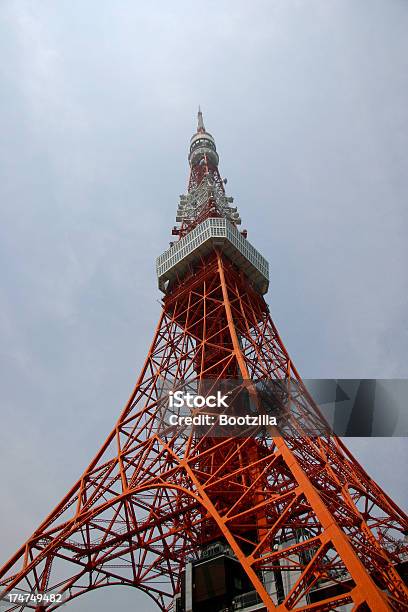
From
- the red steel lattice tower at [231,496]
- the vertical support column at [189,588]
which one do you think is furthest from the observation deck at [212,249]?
the vertical support column at [189,588]

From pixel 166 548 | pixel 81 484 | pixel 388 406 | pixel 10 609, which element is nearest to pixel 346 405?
pixel 388 406

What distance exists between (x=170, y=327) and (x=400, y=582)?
15.1m

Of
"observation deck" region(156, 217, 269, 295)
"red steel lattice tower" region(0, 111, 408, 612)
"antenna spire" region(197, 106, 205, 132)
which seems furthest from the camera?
"antenna spire" region(197, 106, 205, 132)

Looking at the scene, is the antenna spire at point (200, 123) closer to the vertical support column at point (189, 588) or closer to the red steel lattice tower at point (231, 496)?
the red steel lattice tower at point (231, 496)

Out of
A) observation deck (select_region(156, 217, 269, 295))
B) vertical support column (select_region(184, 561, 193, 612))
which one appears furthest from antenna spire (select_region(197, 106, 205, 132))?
vertical support column (select_region(184, 561, 193, 612))

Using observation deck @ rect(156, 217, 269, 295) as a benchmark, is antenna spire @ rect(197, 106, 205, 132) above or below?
above

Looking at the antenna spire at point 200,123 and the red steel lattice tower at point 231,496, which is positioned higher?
the antenna spire at point 200,123

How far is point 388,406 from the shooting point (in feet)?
48.0

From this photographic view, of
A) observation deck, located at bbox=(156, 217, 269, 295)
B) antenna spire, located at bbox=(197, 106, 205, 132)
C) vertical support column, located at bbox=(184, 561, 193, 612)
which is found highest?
antenna spire, located at bbox=(197, 106, 205, 132)

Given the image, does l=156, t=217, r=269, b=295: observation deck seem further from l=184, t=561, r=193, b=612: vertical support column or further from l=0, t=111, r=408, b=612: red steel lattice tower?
l=184, t=561, r=193, b=612: vertical support column

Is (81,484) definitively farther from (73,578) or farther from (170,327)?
(170,327)

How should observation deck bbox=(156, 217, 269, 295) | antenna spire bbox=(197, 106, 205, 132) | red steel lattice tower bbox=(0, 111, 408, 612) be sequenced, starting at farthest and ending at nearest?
antenna spire bbox=(197, 106, 205, 132) → observation deck bbox=(156, 217, 269, 295) → red steel lattice tower bbox=(0, 111, 408, 612)

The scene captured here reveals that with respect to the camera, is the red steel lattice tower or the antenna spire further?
the antenna spire

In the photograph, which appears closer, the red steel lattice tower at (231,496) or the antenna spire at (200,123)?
the red steel lattice tower at (231,496)
